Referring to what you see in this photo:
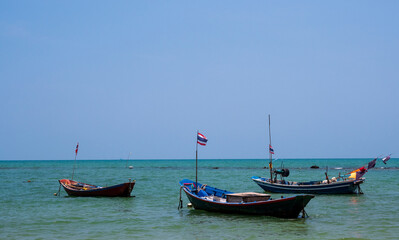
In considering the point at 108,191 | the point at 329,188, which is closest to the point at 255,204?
the point at 108,191

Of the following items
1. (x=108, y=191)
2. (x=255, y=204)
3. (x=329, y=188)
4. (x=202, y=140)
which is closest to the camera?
(x=255, y=204)

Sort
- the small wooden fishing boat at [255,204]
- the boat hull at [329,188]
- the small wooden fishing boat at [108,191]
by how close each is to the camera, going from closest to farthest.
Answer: the small wooden fishing boat at [255,204], the small wooden fishing boat at [108,191], the boat hull at [329,188]

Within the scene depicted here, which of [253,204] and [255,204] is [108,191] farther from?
[255,204]

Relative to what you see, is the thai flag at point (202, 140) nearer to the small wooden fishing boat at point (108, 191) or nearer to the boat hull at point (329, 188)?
the small wooden fishing boat at point (108, 191)

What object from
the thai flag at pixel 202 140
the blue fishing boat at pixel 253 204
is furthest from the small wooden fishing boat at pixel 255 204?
the thai flag at pixel 202 140

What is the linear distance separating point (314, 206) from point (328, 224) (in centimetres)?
819

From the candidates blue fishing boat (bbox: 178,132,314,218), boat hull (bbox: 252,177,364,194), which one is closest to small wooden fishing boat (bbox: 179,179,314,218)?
blue fishing boat (bbox: 178,132,314,218)

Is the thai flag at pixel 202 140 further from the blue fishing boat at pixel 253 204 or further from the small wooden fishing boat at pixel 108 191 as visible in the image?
the small wooden fishing boat at pixel 108 191

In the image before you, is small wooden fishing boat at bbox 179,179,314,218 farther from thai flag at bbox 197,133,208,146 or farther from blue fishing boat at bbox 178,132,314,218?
thai flag at bbox 197,133,208,146

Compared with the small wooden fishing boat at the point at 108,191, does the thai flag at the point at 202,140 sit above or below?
above

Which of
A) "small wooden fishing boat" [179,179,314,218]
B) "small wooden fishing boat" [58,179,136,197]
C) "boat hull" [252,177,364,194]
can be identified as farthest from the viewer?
"boat hull" [252,177,364,194]

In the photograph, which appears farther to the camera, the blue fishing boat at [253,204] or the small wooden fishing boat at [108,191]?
the small wooden fishing boat at [108,191]

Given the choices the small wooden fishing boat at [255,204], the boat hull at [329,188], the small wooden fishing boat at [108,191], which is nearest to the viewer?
the small wooden fishing boat at [255,204]

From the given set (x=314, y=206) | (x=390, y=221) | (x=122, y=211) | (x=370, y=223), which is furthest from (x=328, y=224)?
(x=122, y=211)
